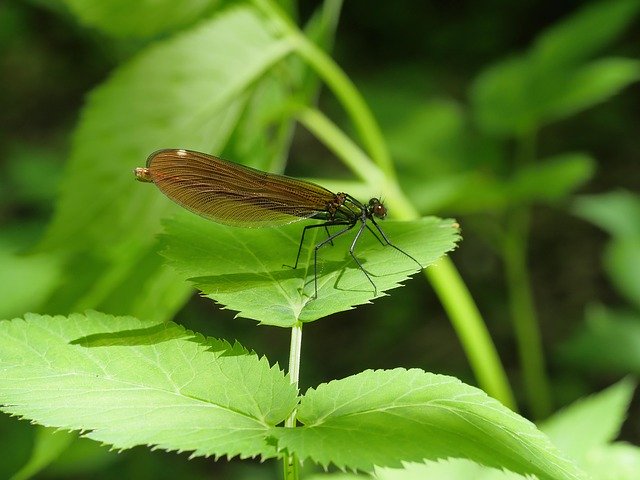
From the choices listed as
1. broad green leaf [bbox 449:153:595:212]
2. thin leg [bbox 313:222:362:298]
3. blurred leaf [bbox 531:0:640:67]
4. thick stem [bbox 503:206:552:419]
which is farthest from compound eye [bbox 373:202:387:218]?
blurred leaf [bbox 531:0:640:67]

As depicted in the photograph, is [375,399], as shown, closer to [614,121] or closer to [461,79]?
[614,121]

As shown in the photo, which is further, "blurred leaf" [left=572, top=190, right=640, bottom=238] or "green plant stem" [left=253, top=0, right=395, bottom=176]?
"blurred leaf" [left=572, top=190, right=640, bottom=238]

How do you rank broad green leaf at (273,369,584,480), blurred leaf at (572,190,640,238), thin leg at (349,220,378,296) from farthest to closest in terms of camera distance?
blurred leaf at (572,190,640,238) < thin leg at (349,220,378,296) < broad green leaf at (273,369,584,480)

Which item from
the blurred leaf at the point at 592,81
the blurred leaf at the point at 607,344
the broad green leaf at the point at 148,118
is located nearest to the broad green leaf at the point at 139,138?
the broad green leaf at the point at 148,118

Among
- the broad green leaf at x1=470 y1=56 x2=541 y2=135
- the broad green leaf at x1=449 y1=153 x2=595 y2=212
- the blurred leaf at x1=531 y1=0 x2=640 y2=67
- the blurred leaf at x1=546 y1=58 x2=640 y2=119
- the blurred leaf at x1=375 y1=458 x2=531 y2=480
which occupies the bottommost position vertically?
the blurred leaf at x1=375 y1=458 x2=531 y2=480

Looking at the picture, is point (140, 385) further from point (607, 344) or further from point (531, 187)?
point (607, 344)

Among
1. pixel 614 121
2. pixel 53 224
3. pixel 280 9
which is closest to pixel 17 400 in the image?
pixel 53 224

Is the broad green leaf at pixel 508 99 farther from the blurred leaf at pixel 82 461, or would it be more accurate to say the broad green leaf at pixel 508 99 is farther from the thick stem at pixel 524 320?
the blurred leaf at pixel 82 461

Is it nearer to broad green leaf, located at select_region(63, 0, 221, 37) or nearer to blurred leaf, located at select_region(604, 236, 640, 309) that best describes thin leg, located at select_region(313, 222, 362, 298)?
broad green leaf, located at select_region(63, 0, 221, 37)
